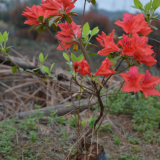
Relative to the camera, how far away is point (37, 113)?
2.10 m

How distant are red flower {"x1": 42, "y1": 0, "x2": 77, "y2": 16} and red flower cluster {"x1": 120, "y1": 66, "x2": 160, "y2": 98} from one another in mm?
385

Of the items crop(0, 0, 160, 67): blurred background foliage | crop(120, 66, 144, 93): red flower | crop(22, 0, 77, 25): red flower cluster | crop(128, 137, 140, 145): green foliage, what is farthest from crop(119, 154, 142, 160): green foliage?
crop(0, 0, 160, 67): blurred background foliage

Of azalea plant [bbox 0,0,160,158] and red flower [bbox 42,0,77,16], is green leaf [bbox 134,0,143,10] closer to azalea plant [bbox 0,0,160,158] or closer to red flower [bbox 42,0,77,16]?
azalea plant [bbox 0,0,160,158]

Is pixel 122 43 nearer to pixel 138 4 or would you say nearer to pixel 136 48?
pixel 136 48

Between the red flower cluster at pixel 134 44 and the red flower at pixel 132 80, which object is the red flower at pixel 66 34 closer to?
the red flower cluster at pixel 134 44

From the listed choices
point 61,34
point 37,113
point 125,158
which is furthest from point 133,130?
point 61,34

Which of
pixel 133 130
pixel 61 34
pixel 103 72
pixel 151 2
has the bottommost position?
pixel 133 130

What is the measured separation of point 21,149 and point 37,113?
71cm

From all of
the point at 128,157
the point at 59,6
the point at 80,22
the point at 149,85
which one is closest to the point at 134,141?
the point at 128,157

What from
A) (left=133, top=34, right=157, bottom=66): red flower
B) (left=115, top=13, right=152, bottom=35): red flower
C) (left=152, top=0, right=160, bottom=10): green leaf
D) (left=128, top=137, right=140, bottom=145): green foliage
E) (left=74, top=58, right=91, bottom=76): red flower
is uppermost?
(left=152, top=0, right=160, bottom=10): green leaf

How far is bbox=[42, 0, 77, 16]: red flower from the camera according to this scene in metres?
0.78

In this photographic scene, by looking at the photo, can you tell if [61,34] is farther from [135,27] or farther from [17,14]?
[17,14]

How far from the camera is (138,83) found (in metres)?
0.76

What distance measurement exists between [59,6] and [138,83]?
0.49 m
